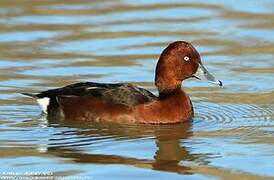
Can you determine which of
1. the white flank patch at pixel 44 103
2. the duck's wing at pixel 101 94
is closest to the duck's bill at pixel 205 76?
the duck's wing at pixel 101 94

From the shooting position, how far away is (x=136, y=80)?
13.6 metres

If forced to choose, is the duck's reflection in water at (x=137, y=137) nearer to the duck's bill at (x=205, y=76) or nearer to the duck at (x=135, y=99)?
the duck at (x=135, y=99)

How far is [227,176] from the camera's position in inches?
363

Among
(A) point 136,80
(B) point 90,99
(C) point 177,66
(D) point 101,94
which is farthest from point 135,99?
(A) point 136,80

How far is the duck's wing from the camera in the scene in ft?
37.8

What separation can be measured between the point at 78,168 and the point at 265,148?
1.93 meters

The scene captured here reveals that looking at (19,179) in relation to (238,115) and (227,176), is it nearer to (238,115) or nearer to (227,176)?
(227,176)

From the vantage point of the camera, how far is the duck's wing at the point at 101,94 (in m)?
11.5

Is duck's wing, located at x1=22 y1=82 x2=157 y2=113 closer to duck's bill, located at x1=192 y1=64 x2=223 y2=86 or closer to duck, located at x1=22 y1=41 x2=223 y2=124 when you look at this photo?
duck, located at x1=22 y1=41 x2=223 y2=124

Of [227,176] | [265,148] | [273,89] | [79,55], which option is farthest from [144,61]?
[227,176]

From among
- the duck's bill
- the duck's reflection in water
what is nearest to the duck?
the duck's bill

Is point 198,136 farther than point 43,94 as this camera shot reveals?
No

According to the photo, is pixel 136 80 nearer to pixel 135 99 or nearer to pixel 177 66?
pixel 177 66

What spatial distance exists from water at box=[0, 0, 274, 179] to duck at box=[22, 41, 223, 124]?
0.51 ft
